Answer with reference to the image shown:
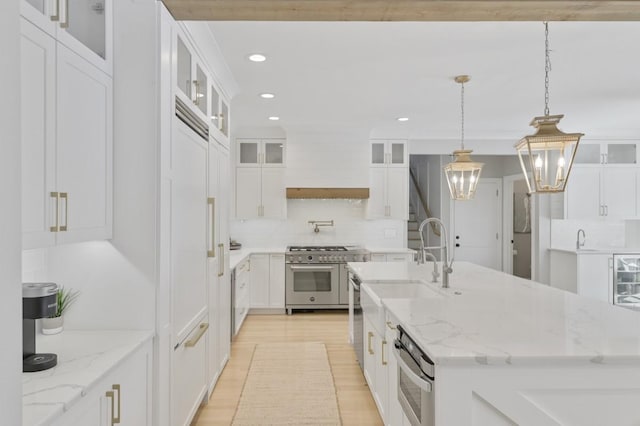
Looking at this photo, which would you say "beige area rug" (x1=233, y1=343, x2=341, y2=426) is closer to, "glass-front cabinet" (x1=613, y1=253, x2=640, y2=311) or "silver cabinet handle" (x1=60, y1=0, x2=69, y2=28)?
"silver cabinet handle" (x1=60, y1=0, x2=69, y2=28)

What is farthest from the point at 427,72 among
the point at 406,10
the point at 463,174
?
the point at 406,10

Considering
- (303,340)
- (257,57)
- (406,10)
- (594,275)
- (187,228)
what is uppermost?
(257,57)

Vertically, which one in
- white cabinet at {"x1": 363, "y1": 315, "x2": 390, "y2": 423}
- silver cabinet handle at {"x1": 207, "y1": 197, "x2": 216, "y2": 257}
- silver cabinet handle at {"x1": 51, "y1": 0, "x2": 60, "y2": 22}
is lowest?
white cabinet at {"x1": 363, "y1": 315, "x2": 390, "y2": 423}

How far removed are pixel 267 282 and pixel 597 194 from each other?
496 cm

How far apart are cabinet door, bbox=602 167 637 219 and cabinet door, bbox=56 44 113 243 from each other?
6.49 m

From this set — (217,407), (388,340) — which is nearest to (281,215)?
(217,407)

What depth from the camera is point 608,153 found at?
19.2ft

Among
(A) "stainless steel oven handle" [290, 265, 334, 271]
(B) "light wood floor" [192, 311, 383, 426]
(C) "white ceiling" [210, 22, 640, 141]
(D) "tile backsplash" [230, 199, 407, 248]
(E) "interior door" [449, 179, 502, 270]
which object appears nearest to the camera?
(C) "white ceiling" [210, 22, 640, 141]

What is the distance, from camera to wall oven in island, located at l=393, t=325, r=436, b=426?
1464 millimetres

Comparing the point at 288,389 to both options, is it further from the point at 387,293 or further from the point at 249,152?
the point at 249,152

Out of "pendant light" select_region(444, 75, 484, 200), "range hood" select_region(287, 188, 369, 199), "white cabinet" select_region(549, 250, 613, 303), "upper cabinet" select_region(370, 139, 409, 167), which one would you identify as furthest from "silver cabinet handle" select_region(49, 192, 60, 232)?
"white cabinet" select_region(549, 250, 613, 303)

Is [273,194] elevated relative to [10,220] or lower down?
elevated

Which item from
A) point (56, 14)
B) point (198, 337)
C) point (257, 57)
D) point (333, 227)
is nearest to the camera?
point (56, 14)

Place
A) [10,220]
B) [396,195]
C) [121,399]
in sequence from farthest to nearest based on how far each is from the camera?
Answer: [396,195], [121,399], [10,220]
